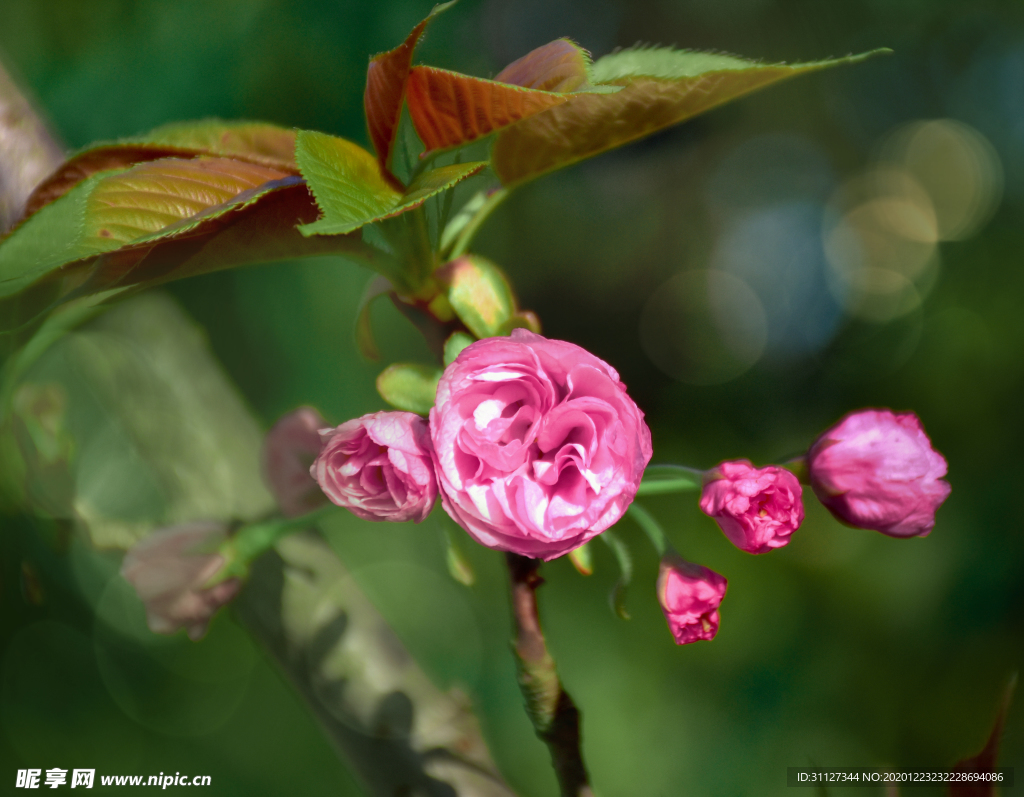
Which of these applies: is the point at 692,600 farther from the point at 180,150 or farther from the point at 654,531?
the point at 180,150

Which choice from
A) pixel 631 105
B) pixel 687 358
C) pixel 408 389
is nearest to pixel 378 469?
pixel 408 389

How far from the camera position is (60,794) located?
0.38m

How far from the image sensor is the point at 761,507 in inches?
7.3

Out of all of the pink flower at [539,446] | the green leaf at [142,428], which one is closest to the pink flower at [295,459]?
the green leaf at [142,428]

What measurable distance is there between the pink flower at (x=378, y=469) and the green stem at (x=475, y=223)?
70 mm

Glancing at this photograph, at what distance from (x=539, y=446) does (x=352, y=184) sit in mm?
85

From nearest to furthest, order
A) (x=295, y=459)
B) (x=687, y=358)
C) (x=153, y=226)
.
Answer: (x=153, y=226), (x=295, y=459), (x=687, y=358)

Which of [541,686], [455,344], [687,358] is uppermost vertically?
[455,344]

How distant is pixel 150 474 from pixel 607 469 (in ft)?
0.99

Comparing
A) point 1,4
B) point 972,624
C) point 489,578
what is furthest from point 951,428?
point 1,4

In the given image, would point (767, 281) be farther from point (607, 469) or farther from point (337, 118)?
point (607, 469)

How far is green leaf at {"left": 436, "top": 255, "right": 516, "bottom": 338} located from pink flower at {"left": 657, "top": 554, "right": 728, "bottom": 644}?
9 cm

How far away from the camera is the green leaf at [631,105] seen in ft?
0.64

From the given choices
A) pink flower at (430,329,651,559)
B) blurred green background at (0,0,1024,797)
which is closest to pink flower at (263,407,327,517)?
pink flower at (430,329,651,559)
